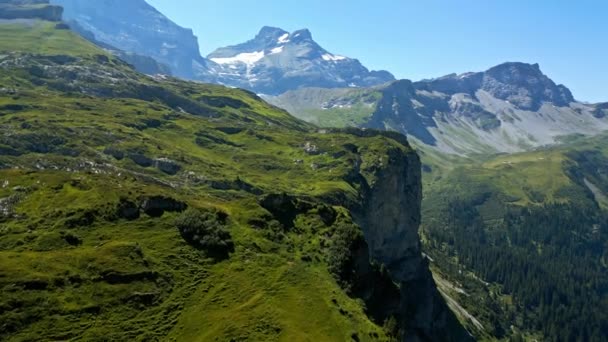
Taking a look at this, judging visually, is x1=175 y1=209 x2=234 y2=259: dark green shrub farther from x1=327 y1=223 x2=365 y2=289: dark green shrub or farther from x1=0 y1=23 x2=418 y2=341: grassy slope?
x1=327 y1=223 x2=365 y2=289: dark green shrub

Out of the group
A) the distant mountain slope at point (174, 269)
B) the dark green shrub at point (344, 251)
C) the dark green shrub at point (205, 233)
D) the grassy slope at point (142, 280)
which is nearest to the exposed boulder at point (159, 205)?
the distant mountain slope at point (174, 269)

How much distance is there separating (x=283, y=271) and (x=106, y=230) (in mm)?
34563

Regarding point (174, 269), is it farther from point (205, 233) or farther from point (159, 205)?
point (159, 205)

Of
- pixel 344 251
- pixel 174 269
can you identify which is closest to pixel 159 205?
pixel 174 269

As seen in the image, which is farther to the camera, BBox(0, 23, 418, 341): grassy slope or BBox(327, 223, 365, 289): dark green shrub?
BBox(327, 223, 365, 289): dark green shrub

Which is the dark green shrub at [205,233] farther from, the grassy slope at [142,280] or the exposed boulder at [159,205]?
the exposed boulder at [159,205]

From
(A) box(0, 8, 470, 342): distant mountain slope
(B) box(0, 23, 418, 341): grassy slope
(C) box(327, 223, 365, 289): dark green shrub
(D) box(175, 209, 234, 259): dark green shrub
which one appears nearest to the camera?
(B) box(0, 23, 418, 341): grassy slope

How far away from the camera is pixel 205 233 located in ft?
370

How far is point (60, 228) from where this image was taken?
107062mm

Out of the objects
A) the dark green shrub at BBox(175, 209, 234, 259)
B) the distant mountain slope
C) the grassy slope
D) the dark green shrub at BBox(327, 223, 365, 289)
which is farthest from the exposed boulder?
the dark green shrub at BBox(327, 223, 365, 289)

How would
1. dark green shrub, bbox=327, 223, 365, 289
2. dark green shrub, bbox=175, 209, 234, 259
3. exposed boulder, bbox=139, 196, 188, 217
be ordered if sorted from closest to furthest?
dark green shrub, bbox=175, 209, 234, 259
exposed boulder, bbox=139, 196, 188, 217
dark green shrub, bbox=327, 223, 365, 289

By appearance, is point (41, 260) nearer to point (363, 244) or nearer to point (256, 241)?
point (256, 241)

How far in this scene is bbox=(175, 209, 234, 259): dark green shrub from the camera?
110506 mm

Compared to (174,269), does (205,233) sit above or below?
above
